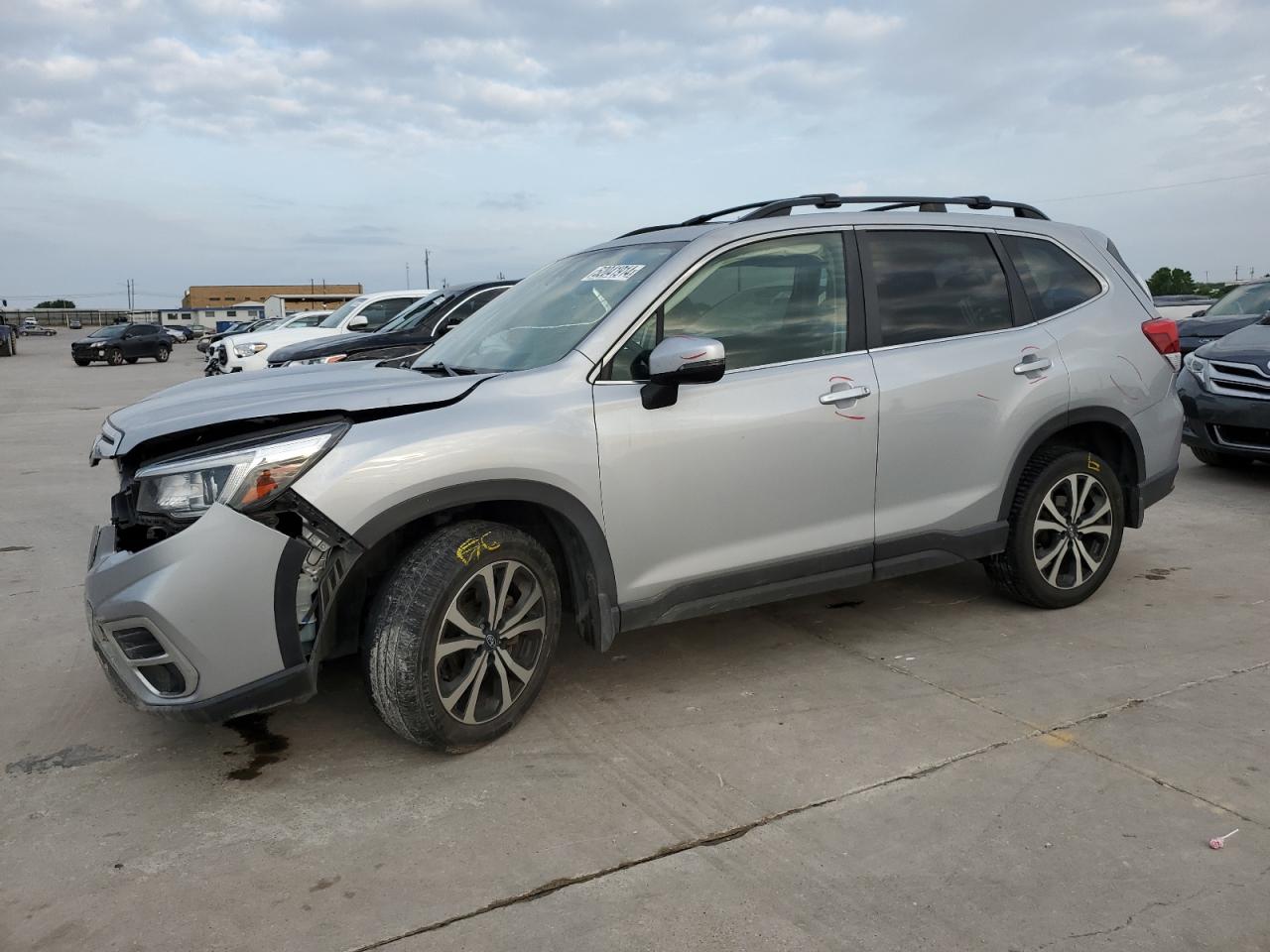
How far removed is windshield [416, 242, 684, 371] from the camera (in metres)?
4.06

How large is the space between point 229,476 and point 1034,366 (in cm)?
345

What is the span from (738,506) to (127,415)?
7.30 feet

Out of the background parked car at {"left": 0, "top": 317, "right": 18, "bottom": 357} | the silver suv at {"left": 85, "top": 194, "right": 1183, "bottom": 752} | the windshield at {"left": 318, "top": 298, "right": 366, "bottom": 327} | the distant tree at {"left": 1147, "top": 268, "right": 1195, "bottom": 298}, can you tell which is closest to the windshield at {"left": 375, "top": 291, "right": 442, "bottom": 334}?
the windshield at {"left": 318, "top": 298, "right": 366, "bottom": 327}

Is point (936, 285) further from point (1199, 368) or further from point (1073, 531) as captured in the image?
point (1199, 368)

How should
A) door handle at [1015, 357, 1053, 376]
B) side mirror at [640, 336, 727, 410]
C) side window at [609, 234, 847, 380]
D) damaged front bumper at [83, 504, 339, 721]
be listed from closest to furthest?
damaged front bumper at [83, 504, 339, 721]
side mirror at [640, 336, 727, 410]
side window at [609, 234, 847, 380]
door handle at [1015, 357, 1053, 376]

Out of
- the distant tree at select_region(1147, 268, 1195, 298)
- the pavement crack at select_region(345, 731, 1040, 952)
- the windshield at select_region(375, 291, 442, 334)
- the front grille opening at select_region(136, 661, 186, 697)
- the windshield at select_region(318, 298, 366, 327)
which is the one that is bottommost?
the pavement crack at select_region(345, 731, 1040, 952)

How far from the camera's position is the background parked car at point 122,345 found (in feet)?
117

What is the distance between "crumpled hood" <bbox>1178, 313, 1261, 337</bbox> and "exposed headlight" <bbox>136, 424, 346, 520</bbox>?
11457 mm

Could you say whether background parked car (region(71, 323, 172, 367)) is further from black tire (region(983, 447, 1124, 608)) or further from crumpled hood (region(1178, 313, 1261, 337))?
black tire (region(983, 447, 1124, 608))

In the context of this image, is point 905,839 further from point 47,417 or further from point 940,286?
point 47,417

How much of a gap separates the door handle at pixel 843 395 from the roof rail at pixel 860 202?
814 mm

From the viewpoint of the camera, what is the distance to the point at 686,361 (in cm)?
362

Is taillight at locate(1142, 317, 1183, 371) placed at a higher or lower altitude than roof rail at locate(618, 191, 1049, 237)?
lower

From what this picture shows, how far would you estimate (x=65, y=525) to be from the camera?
750 centimetres
